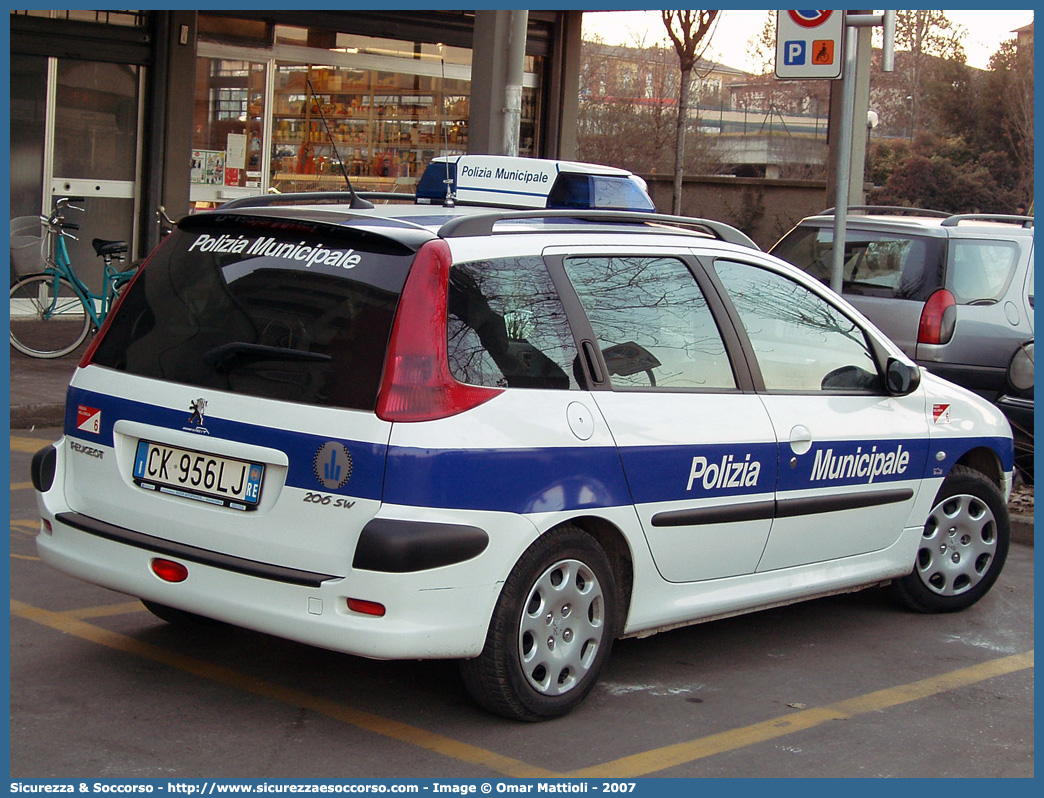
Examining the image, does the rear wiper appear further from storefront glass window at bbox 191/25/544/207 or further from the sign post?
storefront glass window at bbox 191/25/544/207

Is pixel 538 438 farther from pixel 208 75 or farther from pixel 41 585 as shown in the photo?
pixel 208 75

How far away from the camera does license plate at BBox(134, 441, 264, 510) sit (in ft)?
13.7

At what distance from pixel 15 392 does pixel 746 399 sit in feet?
21.4

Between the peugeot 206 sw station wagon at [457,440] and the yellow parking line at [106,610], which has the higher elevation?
the peugeot 206 sw station wagon at [457,440]

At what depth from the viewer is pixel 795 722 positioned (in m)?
4.60

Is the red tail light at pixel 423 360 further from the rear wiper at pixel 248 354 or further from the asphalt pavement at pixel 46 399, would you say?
the asphalt pavement at pixel 46 399

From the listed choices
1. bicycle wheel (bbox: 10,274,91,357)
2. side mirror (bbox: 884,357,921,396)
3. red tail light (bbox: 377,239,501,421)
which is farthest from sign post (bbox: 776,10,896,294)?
bicycle wheel (bbox: 10,274,91,357)

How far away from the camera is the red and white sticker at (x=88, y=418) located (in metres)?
4.57

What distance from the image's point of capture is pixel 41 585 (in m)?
5.74

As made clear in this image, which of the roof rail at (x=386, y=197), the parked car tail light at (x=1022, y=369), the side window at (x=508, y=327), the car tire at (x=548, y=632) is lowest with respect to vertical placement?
the car tire at (x=548, y=632)

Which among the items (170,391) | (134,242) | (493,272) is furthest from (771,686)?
(134,242)

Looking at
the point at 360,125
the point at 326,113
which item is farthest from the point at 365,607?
the point at 360,125

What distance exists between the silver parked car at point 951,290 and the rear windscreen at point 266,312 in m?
6.31

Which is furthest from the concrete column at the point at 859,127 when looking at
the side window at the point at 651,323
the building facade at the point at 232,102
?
the side window at the point at 651,323
